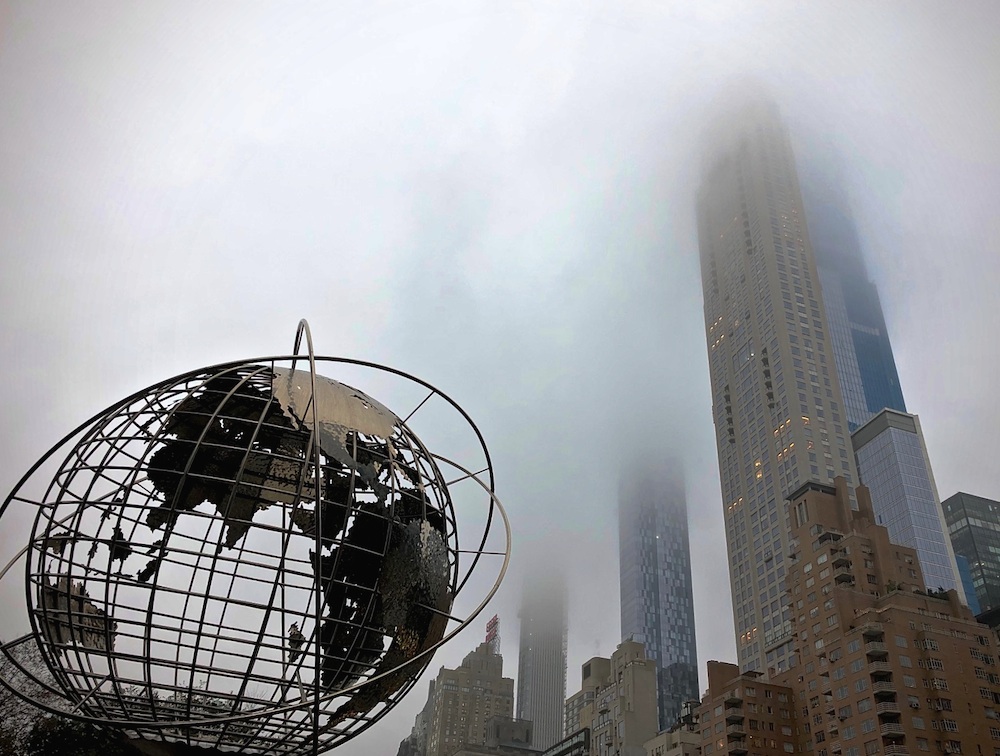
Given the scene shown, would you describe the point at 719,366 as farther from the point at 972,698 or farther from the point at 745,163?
the point at 972,698

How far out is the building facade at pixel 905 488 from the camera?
84.6 m

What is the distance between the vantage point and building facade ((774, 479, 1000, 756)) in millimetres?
44625

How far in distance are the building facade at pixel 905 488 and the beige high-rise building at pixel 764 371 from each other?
23.4 ft

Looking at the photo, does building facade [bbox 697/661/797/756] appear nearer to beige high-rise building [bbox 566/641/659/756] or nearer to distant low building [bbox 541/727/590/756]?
beige high-rise building [bbox 566/641/659/756]

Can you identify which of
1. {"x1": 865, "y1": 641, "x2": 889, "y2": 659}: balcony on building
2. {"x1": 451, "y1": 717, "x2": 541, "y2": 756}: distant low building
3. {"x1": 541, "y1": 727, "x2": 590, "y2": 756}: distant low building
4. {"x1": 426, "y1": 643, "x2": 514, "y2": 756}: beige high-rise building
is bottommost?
{"x1": 865, "y1": 641, "x2": 889, "y2": 659}: balcony on building

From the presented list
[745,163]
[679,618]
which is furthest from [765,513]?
[679,618]

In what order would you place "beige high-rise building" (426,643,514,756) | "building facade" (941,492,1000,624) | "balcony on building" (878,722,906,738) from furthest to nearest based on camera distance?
"building facade" (941,492,1000,624), "beige high-rise building" (426,643,514,756), "balcony on building" (878,722,906,738)

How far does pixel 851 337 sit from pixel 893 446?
35878 millimetres

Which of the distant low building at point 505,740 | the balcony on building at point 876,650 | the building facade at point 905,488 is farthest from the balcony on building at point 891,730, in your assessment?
the distant low building at point 505,740

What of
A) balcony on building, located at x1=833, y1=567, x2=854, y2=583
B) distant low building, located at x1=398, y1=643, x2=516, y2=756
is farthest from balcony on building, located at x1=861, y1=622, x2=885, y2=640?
distant low building, located at x1=398, y1=643, x2=516, y2=756

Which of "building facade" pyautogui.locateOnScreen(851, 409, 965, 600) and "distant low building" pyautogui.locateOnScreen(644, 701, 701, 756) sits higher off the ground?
"building facade" pyautogui.locateOnScreen(851, 409, 965, 600)

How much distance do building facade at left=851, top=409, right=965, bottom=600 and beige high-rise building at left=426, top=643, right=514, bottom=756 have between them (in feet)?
172

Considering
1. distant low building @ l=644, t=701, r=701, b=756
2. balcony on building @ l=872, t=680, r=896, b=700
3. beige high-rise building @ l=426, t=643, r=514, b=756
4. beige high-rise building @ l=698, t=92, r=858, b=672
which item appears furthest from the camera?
beige high-rise building @ l=426, t=643, r=514, b=756

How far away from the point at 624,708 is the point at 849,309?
260 ft
